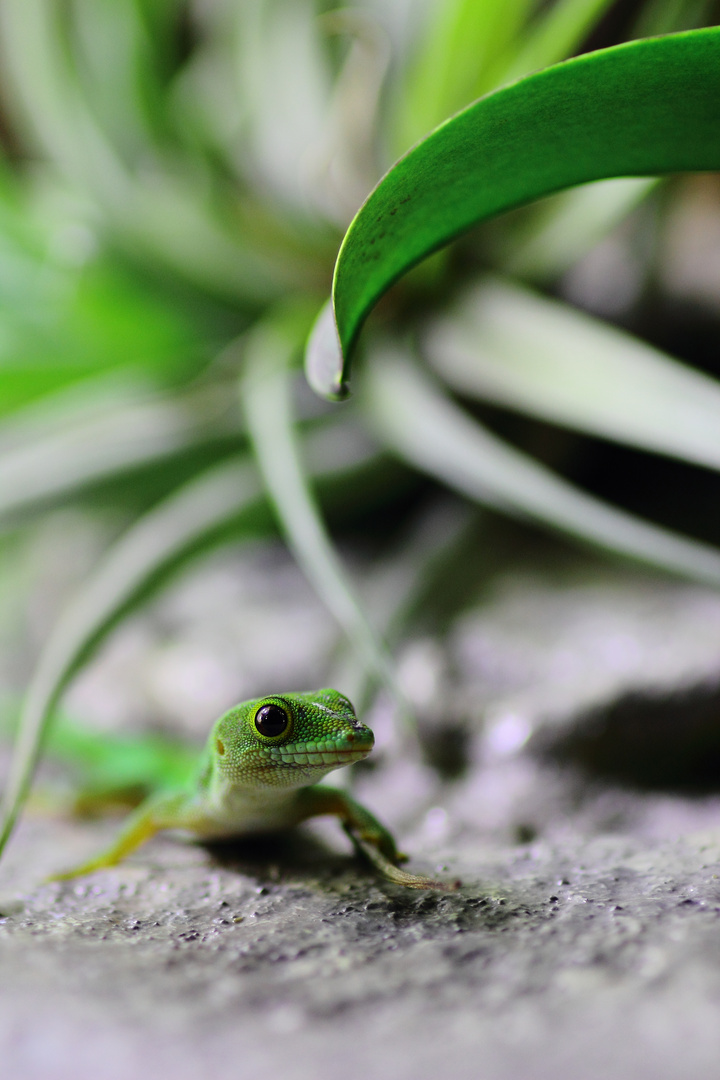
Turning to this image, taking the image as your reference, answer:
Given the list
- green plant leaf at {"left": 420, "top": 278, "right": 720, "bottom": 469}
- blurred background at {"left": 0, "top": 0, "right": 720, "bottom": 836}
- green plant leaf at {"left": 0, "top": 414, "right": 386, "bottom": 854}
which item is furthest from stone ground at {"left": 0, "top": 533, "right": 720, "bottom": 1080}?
green plant leaf at {"left": 420, "top": 278, "right": 720, "bottom": 469}

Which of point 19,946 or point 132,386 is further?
point 132,386

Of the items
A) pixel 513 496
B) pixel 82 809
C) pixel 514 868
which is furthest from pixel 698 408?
pixel 82 809

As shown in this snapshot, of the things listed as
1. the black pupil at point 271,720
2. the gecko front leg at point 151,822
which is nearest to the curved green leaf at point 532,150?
the black pupil at point 271,720

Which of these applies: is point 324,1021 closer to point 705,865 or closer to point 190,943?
point 190,943

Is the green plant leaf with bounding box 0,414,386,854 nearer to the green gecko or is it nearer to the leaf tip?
the green gecko

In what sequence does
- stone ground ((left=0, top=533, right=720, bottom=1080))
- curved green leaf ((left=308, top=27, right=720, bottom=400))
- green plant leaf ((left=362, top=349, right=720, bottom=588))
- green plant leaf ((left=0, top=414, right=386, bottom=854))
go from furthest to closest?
green plant leaf ((left=362, top=349, right=720, bottom=588)) → green plant leaf ((left=0, top=414, right=386, bottom=854)) → curved green leaf ((left=308, top=27, right=720, bottom=400)) → stone ground ((left=0, top=533, right=720, bottom=1080))

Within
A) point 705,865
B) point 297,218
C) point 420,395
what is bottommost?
point 705,865
